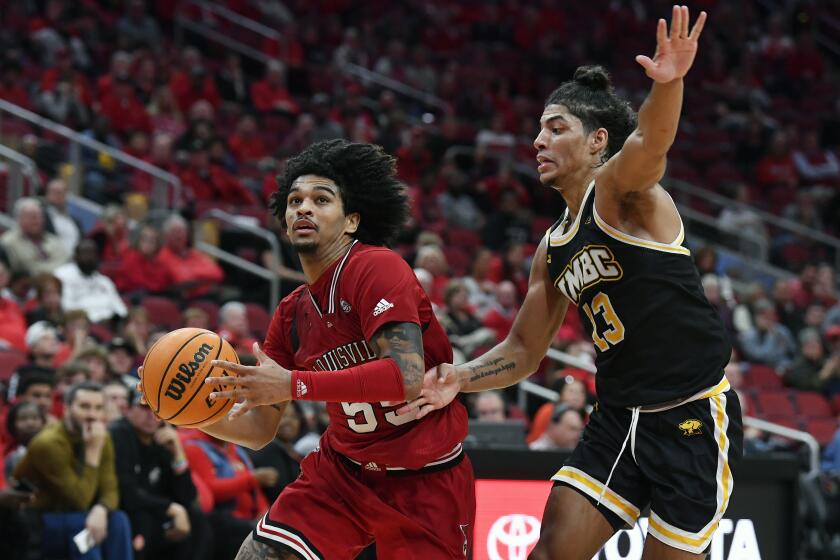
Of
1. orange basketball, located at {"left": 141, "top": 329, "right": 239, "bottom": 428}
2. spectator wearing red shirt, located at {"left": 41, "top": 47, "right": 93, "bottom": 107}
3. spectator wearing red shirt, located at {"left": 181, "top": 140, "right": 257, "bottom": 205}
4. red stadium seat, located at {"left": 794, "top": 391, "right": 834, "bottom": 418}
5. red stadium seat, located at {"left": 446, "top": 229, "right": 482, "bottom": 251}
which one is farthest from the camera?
red stadium seat, located at {"left": 446, "top": 229, "right": 482, "bottom": 251}

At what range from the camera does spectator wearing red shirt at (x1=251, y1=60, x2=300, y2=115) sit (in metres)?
16.0

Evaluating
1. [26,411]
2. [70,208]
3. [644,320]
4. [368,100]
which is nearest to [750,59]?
A: [368,100]

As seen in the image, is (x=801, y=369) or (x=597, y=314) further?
(x=801, y=369)

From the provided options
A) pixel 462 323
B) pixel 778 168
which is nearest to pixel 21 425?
pixel 462 323

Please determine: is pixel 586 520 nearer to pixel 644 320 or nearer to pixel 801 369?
pixel 644 320

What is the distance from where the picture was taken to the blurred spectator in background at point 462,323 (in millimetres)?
10703

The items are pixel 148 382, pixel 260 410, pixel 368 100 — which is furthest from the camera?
pixel 368 100

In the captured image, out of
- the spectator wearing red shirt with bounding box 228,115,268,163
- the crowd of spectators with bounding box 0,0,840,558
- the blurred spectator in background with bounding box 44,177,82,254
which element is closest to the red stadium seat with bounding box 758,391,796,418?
the crowd of spectators with bounding box 0,0,840,558

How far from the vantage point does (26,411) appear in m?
7.39

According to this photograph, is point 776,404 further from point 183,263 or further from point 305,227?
point 305,227

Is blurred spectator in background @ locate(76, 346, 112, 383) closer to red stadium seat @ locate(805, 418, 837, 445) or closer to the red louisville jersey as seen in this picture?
the red louisville jersey

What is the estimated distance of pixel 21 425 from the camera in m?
7.38

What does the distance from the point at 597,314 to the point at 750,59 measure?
58.7 ft

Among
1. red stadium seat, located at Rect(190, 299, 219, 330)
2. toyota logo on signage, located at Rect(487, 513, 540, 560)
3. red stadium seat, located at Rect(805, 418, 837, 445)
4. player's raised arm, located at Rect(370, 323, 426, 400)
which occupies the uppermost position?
player's raised arm, located at Rect(370, 323, 426, 400)
